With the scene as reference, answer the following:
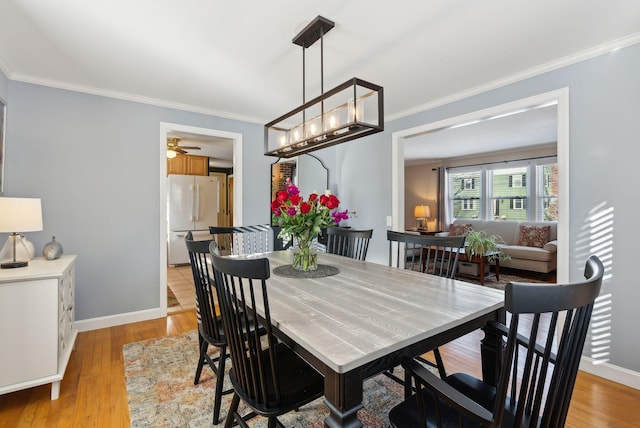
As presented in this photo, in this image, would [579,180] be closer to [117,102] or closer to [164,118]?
[164,118]

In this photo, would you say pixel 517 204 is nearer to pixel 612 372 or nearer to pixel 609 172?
pixel 609 172

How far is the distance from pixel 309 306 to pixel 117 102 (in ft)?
10.2

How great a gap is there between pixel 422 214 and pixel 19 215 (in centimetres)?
726

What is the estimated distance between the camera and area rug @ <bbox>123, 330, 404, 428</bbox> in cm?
176

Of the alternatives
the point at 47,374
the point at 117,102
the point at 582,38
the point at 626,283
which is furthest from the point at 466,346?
the point at 117,102

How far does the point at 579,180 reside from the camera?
7.77 ft

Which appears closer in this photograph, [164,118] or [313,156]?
[164,118]

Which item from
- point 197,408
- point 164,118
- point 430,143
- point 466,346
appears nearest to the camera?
point 197,408

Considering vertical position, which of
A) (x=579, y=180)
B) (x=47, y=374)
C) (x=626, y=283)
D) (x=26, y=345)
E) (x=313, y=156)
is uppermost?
(x=313, y=156)

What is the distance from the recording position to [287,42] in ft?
7.12

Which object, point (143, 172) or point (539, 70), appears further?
point (143, 172)

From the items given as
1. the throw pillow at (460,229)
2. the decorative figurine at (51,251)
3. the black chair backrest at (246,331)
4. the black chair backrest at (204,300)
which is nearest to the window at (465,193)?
the throw pillow at (460,229)

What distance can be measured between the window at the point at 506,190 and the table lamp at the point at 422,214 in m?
0.58

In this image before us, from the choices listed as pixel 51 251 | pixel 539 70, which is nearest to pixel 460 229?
pixel 539 70
